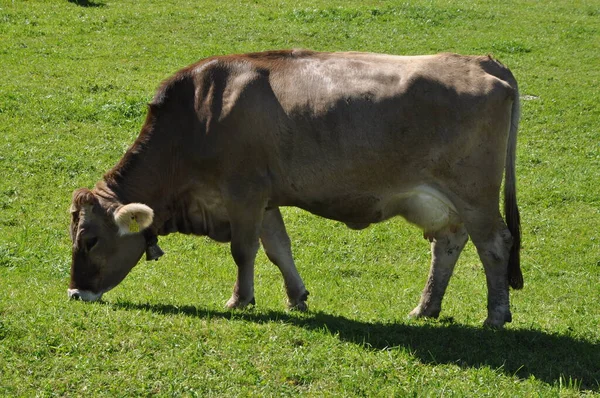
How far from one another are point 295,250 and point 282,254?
10.8 feet

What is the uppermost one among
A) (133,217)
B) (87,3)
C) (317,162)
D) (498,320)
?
(317,162)

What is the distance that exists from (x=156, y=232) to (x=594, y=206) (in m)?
9.07

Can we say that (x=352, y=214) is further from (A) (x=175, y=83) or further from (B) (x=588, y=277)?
(B) (x=588, y=277)

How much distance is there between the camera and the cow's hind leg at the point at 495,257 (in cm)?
1088

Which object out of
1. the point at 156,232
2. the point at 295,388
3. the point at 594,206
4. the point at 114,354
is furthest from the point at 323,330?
the point at 594,206

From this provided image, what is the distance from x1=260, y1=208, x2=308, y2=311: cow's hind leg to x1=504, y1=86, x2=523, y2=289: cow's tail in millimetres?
2634

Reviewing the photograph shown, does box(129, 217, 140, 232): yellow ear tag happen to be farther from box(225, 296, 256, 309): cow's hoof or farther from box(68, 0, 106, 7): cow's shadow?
box(68, 0, 106, 7): cow's shadow

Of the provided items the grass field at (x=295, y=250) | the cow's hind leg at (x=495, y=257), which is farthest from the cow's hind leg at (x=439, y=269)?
the cow's hind leg at (x=495, y=257)

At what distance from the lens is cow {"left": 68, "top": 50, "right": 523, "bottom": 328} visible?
10.7 meters

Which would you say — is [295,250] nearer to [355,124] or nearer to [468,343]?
[355,124]

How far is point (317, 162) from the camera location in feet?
36.3

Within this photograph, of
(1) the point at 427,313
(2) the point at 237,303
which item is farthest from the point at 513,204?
(2) the point at 237,303

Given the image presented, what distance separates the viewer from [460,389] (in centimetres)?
849

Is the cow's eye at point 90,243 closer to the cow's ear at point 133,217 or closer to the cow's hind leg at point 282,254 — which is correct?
the cow's ear at point 133,217
